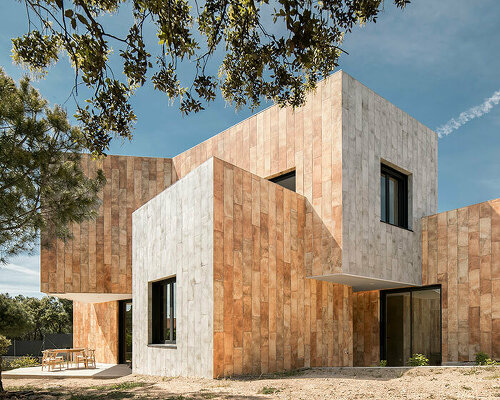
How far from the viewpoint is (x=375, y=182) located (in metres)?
11.4

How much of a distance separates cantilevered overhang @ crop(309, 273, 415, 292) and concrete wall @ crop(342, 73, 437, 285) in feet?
0.59

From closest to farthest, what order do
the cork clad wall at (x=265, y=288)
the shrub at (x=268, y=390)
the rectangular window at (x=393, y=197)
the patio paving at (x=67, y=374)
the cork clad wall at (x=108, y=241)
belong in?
the shrub at (x=268, y=390)
the cork clad wall at (x=265, y=288)
the rectangular window at (x=393, y=197)
the patio paving at (x=67, y=374)
the cork clad wall at (x=108, y=241)

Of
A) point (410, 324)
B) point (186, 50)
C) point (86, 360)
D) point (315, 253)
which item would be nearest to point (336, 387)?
point (315, 253)

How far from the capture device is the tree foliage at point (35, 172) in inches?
297

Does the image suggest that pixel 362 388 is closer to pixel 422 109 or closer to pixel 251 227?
pixel 251 227

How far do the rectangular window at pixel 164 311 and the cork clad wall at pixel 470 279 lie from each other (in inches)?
272

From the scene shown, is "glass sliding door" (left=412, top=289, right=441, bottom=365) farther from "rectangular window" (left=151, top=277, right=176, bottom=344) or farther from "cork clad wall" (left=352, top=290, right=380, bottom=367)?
"rectangular window" (left=151, top=277, right=176, bottom=344)

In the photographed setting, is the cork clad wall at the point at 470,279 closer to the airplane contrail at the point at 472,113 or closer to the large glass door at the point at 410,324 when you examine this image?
the large glass door at the point at 410,324

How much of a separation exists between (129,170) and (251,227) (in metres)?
7.82

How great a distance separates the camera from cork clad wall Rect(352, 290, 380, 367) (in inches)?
520

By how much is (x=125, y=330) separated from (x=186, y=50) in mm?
15074

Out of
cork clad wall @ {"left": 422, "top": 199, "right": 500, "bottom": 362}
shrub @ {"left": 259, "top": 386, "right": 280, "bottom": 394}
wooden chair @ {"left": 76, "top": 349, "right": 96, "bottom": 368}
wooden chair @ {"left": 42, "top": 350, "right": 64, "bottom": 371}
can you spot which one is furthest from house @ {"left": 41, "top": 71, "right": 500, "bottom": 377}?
wooden chair @ {"left": 76, "top": 349, "right": 96, "bottom": 368}

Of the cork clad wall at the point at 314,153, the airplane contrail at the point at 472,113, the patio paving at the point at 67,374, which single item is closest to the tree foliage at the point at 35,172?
the cork clad wall at the point at 314,153

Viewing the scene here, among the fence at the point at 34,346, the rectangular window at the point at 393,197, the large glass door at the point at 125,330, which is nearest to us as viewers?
the rectangular window at the point at 393,197
